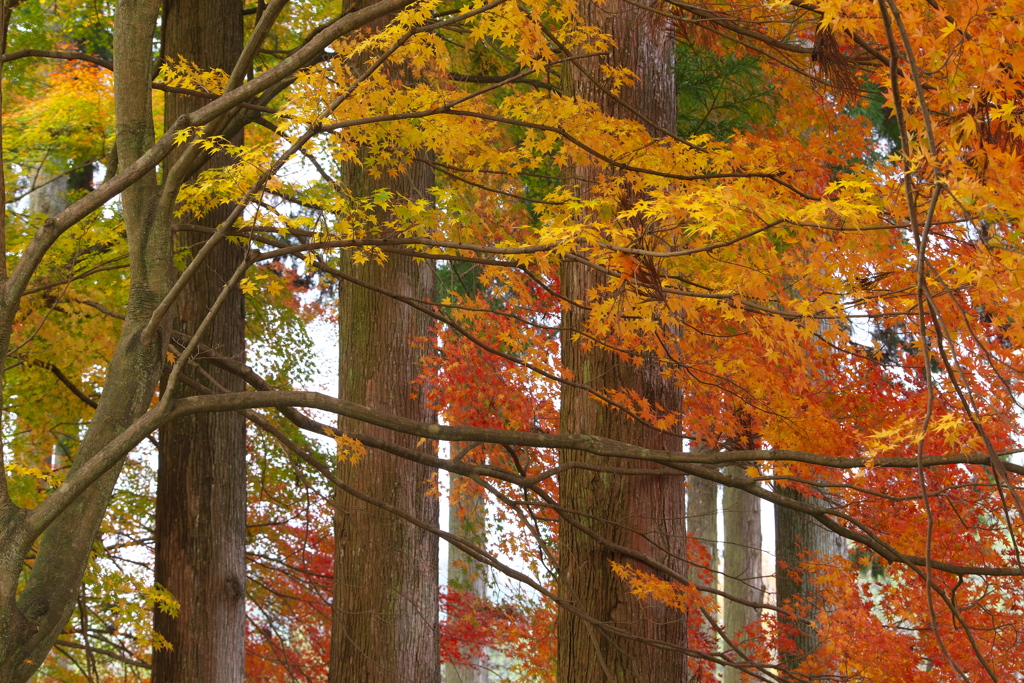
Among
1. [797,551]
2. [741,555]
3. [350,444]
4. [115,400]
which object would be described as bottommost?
[115,400]

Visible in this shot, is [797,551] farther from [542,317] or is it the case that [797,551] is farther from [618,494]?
[618,494]

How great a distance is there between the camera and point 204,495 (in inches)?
265

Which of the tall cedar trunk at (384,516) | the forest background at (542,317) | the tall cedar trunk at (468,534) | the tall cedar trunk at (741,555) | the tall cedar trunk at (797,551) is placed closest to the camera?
the forest background at (542,317)

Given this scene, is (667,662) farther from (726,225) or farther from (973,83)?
(973,83)

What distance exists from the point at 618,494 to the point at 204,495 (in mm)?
3307

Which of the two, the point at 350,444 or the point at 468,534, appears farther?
the point at 468,534

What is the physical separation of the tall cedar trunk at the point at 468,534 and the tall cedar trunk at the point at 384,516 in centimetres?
32

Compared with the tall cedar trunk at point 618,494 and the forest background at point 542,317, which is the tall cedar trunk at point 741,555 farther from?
the tall cedar trunk at point 618,494

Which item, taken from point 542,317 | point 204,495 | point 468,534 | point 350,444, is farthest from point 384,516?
point 468,534

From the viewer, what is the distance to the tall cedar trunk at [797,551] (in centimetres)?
1003

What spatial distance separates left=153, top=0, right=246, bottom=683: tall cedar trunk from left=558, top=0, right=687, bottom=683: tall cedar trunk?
2768 mm

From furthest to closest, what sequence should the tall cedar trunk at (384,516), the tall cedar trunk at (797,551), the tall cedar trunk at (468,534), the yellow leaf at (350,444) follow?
1. the tall cedar trunk at (797,551)
2. the tall cedar trunk at (468,534)
3. the tall cedar trunk at (384,516)
4. the yellow leaf at (350,444)

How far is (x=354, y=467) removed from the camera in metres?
7.19

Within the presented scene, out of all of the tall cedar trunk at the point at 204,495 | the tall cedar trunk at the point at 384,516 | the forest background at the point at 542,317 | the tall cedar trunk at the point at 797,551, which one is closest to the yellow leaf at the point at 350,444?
the forest background at the point at 542,317
